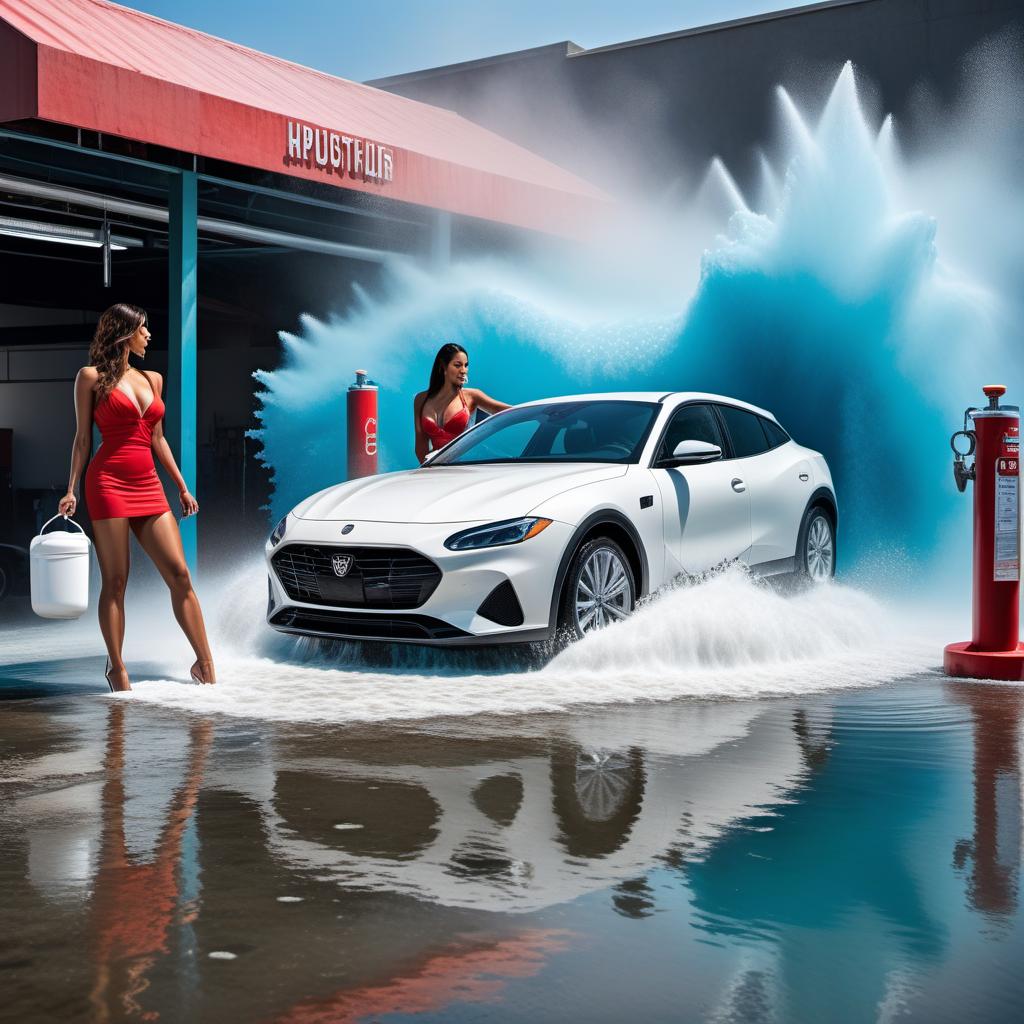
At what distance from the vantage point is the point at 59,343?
987 inches

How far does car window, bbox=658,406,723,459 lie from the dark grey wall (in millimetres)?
12350

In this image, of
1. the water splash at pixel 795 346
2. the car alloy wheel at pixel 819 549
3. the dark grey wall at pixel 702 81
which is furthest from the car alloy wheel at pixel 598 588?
the dark grey wall at pixel 702 81

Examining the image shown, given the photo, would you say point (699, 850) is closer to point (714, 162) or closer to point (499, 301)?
point (499, 301)

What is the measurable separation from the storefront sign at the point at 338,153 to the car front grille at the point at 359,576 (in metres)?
5.79

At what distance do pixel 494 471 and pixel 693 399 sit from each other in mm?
1524

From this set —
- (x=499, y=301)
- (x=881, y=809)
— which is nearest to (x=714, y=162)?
(x=499, y=301)

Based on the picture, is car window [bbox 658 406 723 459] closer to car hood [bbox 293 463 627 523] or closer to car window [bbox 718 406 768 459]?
car window [bbox 718 406 768 459]

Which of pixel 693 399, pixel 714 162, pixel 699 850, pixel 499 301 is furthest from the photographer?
pixel 714 162

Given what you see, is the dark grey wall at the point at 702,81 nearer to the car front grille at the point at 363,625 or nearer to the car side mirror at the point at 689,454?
the car side mirror at the point at 689,454

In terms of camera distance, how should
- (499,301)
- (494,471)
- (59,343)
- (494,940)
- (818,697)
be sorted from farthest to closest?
1. (59,343)
2. (499,301)
3. (494,471)
4. (818,697)
5. (494,940)

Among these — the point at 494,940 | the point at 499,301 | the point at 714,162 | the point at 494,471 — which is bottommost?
the point at 494,940

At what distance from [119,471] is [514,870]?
3.90m

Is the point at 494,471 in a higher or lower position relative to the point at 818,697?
higher

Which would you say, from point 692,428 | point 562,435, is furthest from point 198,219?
point 692,428
